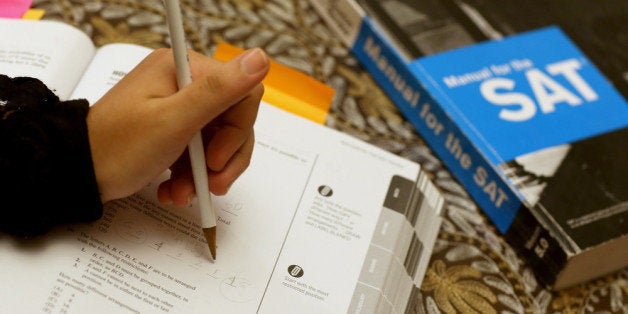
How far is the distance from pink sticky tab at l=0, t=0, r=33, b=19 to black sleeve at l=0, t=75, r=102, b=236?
18cm

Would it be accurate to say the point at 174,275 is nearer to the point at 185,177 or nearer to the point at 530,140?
the point at 185,177

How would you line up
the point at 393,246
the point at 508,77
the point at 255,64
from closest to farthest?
the point at 255,64
the point at 393,246
the point at 508,77

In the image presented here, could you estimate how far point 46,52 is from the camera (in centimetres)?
47

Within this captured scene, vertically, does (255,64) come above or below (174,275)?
above

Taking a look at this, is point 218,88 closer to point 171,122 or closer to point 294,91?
point 171,122

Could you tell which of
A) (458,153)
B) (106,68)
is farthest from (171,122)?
(458,153)

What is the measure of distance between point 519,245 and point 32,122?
0.36 metres

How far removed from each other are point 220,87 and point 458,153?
0.25m

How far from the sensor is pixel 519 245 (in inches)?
19.0

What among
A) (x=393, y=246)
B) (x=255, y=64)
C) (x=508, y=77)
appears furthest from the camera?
(x=508, y=77)

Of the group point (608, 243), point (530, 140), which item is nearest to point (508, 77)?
point (530, 140)

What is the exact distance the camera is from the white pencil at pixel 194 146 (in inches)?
12.3

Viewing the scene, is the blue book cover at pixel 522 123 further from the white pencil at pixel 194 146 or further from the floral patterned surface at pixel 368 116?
the white pencil at pixel 194 146

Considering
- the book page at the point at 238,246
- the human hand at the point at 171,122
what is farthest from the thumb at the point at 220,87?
the book page at the point at 238,246
